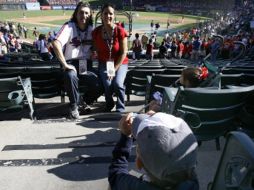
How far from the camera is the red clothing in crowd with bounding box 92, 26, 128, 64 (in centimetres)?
595

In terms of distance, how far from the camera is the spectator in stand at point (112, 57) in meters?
5.94

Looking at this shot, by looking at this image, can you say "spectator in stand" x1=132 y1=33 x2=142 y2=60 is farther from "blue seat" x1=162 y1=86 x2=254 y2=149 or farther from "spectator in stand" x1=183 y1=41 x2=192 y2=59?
"blue seat" x1=162 y1=86 x2=254 y2=149

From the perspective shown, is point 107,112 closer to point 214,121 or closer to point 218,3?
point 214,121

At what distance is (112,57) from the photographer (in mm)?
6027

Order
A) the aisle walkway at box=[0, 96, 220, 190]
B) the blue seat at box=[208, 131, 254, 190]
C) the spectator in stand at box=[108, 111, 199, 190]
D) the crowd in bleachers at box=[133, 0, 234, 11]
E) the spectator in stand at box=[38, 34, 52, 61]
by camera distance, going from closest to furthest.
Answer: the blue seat at box=[208, 131, 254, 190]
the spectator in stand at box=[108, 111, 199, 190]
the aisle walkway at box=[0, 96, 220, 190]
the spectator in stand at box=[38, 34, 52, 61]
the crowd in bleachers at box=[133, 0, 234, 11]

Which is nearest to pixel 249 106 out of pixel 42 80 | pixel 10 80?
pixel 10 80

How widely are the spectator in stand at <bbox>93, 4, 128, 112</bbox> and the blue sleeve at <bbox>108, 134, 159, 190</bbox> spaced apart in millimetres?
3837

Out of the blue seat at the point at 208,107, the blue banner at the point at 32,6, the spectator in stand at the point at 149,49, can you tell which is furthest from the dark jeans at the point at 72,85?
the blue banner at the point at 32,6

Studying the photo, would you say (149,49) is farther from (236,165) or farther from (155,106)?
(236,165)

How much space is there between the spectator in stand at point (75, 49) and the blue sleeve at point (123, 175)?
11.6 ft

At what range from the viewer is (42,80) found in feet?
20.6

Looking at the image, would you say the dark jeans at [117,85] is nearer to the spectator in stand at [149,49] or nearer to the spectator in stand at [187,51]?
the spectator in stand at [149,49]

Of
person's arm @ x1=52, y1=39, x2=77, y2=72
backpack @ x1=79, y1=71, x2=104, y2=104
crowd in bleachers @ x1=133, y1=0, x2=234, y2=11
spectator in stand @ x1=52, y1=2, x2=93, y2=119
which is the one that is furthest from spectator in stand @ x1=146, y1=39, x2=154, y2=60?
crowd in bleachers @ x1=133, y1=0, x2=234, y2=11

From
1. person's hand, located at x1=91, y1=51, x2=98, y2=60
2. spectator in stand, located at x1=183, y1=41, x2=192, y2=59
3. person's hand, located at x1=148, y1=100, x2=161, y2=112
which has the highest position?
person's hand, located at x1=91, y1=51, x2=98, y2=60
